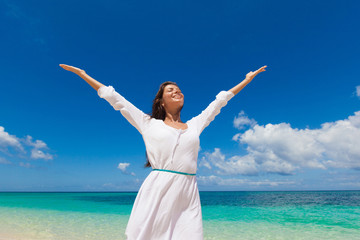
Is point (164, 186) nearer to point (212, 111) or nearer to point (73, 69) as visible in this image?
point (212, 111)

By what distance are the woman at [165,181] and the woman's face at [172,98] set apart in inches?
7.7

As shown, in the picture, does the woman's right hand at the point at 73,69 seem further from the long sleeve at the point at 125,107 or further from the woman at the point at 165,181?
the long sleeve at the point at 125,107

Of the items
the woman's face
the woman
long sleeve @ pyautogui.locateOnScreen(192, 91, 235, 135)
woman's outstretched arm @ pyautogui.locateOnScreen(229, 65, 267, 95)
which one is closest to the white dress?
the woman

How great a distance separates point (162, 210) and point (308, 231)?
11.0m

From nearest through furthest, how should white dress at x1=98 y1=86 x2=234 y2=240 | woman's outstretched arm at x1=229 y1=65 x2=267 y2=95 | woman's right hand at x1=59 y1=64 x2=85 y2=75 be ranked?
white dress at x1=98 y1=86 x2=234 y2=240 < woman's right hand at x1=59 y1=64 x2=85 y2=75 < woman's outstretched arm at x1=229 y1=65 x2=267 y2=95

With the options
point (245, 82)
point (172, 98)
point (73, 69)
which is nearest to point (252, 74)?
point (245, 82)

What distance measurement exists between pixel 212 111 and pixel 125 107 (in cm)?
92

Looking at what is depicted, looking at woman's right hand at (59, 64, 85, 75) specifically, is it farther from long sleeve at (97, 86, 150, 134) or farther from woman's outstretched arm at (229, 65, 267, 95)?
woman's outstretched arm at (229, 65, 267, 95)

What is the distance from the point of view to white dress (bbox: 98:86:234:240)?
2068mm

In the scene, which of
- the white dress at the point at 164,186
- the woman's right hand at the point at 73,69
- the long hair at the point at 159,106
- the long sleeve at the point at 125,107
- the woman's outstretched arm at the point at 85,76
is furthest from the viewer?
the long hair at the point at 159,106

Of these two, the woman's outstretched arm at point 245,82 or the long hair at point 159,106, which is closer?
the long hair at point 159,106

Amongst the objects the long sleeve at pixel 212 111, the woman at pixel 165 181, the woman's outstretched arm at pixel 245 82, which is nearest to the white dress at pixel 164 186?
the woman at pixel 165 181

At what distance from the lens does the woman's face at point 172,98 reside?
8.55 ft

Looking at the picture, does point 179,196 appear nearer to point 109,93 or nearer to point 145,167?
point 145,167
